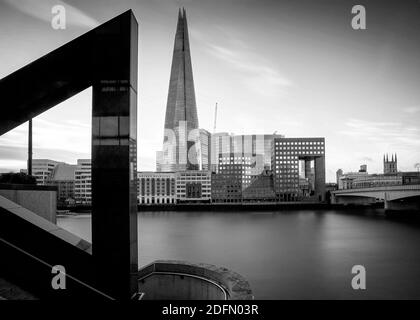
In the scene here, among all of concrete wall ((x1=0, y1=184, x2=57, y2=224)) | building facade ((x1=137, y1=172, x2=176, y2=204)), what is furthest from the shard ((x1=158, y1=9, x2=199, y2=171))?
concrete wall ((x1=0, y1=184, x2=57, y2=224))

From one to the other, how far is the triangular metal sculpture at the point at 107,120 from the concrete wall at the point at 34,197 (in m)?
2.48

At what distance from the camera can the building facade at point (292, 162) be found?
10969cm

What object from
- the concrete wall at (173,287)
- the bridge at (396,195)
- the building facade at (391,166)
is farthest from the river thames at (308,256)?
the building facade at (391,166)

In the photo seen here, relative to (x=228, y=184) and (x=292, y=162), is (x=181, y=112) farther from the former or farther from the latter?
(x=292, y=162)

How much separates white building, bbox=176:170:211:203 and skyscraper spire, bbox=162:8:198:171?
5775 cm

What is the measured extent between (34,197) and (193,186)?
102798 mm

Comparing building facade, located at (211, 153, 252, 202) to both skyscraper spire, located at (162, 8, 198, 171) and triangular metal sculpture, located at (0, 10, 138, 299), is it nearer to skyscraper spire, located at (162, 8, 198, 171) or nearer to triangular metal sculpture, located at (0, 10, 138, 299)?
skyscraper spire, located at (162, 8, 198, 171)

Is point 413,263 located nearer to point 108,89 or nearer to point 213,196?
point 108,89

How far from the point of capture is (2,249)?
6.03 m

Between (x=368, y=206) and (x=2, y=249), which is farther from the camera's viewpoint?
(x=368, y=206)

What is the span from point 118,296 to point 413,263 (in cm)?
2529

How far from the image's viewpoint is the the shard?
546 ft

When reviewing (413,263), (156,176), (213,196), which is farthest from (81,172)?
(413,263)
